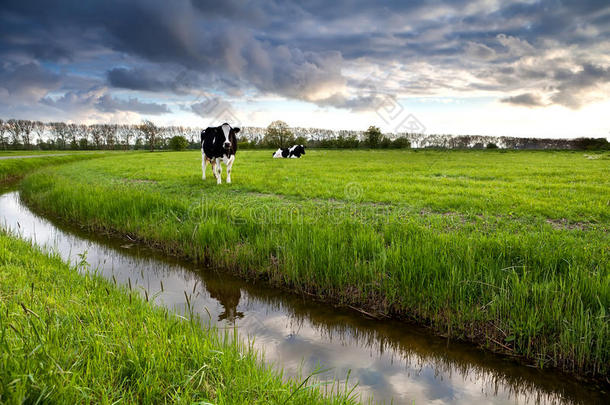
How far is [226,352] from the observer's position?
297 centimetres

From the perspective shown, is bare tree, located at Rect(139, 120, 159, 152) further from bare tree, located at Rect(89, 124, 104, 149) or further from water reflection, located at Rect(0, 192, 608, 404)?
water reflection, located at Rect(0, 192, 608, 404)

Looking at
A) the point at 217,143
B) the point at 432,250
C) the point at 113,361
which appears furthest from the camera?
the point at 217,143

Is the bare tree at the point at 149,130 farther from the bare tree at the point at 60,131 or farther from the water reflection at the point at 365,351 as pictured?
the water reflection at the point at 365,351

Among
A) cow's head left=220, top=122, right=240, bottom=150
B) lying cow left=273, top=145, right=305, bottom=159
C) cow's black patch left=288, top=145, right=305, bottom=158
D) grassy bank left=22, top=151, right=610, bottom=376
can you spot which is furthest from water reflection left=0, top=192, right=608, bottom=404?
cow's black patch left=288, top=145, right=305, bottom=158

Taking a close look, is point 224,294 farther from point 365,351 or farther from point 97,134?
point 97,134

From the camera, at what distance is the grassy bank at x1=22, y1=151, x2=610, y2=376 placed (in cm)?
381

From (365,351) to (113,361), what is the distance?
2.69 meters

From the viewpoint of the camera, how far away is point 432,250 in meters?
5.02

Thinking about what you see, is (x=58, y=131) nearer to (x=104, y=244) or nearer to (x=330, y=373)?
(x=104, y=244)

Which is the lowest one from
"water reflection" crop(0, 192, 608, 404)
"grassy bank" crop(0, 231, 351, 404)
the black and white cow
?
"water reflection" crop(0, 192, 608, 404)

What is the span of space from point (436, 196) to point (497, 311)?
7.04m

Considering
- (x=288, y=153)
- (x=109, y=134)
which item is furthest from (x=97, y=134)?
(x=288, y=153)

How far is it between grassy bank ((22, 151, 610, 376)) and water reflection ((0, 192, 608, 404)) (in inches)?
10.3

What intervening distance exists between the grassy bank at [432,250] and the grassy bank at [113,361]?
7.61 ft
